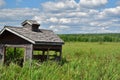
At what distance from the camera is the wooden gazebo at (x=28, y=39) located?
20788 mm

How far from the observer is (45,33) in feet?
75.9

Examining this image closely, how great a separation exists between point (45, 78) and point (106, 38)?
351 ft

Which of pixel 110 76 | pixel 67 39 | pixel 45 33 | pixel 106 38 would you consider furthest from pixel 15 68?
pixel 106 38

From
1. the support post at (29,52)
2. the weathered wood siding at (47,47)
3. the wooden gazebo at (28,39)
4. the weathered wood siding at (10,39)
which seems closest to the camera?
the support post at (29,52)

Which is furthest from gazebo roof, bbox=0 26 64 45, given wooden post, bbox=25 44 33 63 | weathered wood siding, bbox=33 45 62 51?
wooden post, bbox=25 44 33 63

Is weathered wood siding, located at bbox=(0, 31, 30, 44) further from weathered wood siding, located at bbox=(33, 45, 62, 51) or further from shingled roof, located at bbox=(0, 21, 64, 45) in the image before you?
weathered wood siding, located at bbox=(33, 45, 62, 51)

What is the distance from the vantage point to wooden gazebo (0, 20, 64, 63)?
20.8 m

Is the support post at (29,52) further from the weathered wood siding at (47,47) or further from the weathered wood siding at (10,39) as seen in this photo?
the weathered wood siding at (10,39)

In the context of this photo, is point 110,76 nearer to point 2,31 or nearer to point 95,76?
point 95,76

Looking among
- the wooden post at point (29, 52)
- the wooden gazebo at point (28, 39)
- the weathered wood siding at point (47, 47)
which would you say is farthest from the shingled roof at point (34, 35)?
the wooden post at point (29, 52)

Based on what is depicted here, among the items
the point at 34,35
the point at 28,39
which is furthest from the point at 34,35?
the point at 28,39

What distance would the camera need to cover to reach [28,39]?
67.9ft

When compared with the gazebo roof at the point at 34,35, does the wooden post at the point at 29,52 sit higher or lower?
lower

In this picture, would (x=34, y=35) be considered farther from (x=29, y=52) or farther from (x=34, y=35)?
(x=29, y=52)
